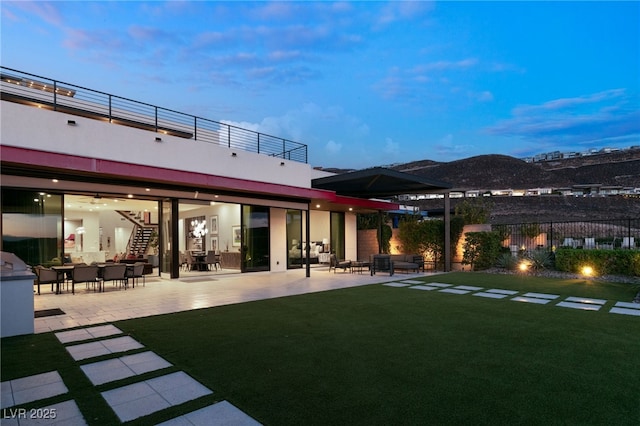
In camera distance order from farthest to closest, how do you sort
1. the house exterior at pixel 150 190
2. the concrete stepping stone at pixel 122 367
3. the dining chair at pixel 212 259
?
the dining chair at pixel 212 259 → the house exterior at pixel 150 190 → the concrete stepping stone at pixel 122 367

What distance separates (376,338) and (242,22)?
1423cm

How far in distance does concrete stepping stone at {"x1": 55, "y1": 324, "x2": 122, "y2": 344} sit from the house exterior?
4.04 meters

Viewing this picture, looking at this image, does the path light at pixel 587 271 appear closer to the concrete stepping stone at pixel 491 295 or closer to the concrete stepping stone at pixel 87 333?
the concrete stepping stone at pixel 491 295

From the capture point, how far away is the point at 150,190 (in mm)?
10984

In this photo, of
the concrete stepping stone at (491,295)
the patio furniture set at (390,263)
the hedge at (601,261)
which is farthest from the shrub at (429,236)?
the concrete stepping stone at (491,295)

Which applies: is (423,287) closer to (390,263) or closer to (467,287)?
(467,287)

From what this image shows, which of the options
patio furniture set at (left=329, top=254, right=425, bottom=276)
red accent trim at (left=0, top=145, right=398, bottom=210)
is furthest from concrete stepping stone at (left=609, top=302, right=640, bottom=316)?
red accent trim at (left=0, top=145, right=398, bottom=210)

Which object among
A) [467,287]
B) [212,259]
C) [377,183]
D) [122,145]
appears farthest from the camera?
[212,259]

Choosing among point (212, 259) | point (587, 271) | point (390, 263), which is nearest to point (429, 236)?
point (390, 263)

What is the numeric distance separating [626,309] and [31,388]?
9.17 meters

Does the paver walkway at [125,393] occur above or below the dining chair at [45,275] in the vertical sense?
below

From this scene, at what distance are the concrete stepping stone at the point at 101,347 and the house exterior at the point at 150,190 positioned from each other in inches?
187

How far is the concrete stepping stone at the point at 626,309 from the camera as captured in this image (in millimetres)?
6422

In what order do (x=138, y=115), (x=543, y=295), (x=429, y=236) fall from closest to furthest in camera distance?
(x=543, y=295) < (x=429, y=236) < (x=138, y=115)
